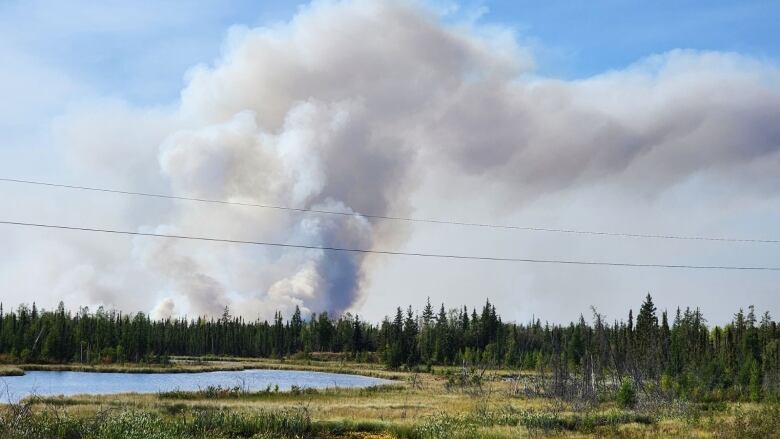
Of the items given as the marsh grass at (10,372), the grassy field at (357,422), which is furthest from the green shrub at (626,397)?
the marsh grass at (10,372)

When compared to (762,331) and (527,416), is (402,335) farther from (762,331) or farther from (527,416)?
(527,416)

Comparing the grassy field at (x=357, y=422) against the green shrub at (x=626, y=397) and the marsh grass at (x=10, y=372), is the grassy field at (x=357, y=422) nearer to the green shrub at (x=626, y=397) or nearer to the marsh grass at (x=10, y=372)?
the green shrub at (x=626, y=397)

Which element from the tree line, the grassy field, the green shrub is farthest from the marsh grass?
the green shrub

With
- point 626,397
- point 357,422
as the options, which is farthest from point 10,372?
point 626,397

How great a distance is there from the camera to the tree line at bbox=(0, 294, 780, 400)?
3410 inches

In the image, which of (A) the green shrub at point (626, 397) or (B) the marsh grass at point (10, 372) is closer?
(A) the green shrub at point (626, 397)

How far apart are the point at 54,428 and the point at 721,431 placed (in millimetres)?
26153

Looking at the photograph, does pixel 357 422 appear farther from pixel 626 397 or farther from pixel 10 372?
pixel 10 372

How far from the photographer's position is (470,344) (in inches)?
6294

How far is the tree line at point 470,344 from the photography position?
3410 inches

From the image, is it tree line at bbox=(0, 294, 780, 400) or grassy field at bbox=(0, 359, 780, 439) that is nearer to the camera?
grassy field at bbox=(0, 359, 780, 439)

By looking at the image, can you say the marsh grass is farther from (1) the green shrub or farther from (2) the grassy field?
(1) the green shrub

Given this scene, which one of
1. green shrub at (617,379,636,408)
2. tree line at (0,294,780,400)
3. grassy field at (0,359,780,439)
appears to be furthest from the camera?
tree line at (0,294,780,400)

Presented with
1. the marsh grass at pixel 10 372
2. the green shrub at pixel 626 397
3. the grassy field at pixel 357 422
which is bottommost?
the marsh grass at pixel 10 372
